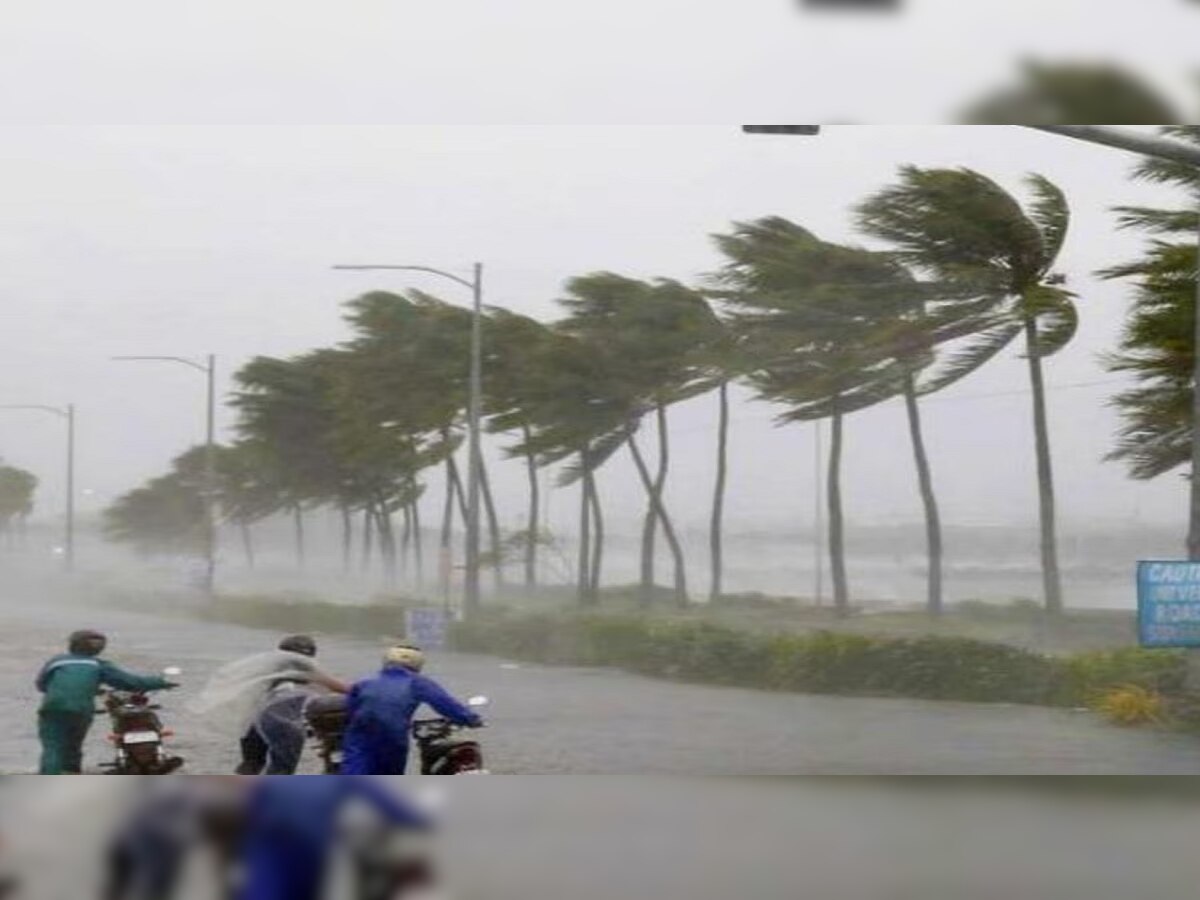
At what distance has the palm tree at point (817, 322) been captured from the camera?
3.37m

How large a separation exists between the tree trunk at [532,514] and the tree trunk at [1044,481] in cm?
106

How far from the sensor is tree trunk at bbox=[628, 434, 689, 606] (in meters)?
3.43

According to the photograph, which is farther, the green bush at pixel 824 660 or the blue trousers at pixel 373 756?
the green bush at pixel 824 660

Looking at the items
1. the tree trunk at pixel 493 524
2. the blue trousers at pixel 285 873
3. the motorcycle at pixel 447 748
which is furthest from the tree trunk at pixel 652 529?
the blue trousers at pixel 285 873

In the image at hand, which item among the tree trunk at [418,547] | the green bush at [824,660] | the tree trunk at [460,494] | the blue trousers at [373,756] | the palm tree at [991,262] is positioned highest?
the palm tree at [991,262]

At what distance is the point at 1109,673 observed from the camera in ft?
11.3

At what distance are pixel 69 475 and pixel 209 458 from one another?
0.29 metres

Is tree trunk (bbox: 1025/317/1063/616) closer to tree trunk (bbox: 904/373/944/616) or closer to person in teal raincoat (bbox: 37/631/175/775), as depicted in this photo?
tree trunk (bbox: 904/373/944/616)

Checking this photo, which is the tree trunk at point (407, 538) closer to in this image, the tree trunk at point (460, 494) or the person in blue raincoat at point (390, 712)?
the tree trunk at point (460, 494)

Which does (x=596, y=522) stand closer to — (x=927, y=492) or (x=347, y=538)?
(x=347, y=538)

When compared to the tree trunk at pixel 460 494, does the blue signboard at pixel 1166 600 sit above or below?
below

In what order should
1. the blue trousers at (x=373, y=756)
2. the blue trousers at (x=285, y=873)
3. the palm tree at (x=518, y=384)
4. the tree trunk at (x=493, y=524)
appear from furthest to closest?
the tree trunk at (x=493, y=524) → the palm tree at (x=518, y=384) → the blue trousers at (x=373, y=756) → the blue trousers at (x=285, y=873)

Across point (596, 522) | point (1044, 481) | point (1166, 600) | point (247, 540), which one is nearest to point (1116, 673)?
point (1166, 600)

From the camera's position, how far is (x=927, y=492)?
11.2ft
